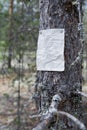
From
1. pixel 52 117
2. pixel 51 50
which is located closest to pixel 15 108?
pixel 51 50

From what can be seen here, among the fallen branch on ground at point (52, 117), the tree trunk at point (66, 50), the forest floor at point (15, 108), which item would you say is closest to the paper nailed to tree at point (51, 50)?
the tree trunk at point (66, 50)

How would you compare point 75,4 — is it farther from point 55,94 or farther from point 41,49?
→ point 55,94

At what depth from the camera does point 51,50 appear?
7.76 feet

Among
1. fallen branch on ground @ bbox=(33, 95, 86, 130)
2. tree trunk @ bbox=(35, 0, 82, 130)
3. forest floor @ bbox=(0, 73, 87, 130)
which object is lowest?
forest floor @ bbox=(0, 73, 87, 130)

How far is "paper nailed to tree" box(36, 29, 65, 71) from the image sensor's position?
7.65 ft

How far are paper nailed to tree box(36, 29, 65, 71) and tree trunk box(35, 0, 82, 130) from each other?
4cm

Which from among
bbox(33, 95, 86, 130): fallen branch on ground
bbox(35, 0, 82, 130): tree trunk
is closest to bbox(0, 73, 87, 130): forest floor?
bbox(35, 0, 82, 130): tree trunk

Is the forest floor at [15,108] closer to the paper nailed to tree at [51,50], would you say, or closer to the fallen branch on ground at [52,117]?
the paper nailed to tree at [51,50]

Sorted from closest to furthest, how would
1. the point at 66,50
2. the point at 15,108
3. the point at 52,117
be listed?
the point at 52,117, the point at 66,50, the point at 15,108

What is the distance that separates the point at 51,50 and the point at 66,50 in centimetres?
11

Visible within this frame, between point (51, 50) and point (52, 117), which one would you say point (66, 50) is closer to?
point (51, 50)

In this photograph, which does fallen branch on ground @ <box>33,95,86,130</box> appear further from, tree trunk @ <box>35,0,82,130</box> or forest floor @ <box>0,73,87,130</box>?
forest floor @ <box>0,73,87,130</box>

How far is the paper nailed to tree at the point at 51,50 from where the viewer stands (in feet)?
7.65

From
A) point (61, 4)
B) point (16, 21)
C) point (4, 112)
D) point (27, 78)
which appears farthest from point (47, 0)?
point (4, 112)
